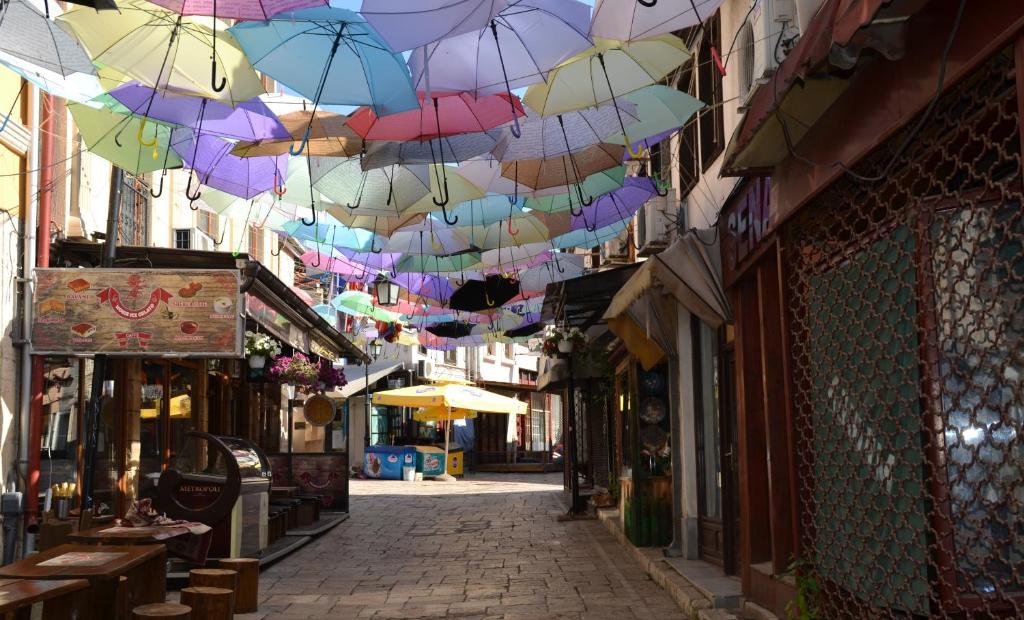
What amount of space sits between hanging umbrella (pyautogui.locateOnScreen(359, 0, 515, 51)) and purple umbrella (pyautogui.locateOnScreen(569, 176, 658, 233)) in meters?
5.87

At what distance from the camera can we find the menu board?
36.5 feet

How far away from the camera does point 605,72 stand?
27.3 feet

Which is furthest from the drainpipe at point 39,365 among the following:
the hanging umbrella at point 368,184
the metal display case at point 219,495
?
the hanging umbrella at point 368,184

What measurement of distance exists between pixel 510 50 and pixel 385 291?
1158 cm

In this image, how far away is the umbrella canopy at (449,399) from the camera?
30.6 m

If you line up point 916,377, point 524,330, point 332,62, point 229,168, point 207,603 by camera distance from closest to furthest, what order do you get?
point 916,377, point 207,603, point 332,62, point 229,168, point 524,330

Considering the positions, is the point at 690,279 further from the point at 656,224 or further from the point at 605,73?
the point at 656,224

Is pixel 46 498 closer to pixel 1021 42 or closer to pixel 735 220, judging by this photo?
pixel 735 220

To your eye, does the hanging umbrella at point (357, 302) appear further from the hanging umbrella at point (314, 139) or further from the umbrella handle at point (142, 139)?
the hanging umbrella at point (314, 139)

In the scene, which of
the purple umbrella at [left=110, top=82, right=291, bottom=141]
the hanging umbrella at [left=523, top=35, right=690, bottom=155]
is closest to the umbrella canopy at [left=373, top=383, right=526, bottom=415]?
the purple umbrella at [left=110, top=82, right=291, bottom=141]

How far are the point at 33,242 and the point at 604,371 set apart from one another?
394 inches

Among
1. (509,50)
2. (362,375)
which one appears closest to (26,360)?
(509,50)

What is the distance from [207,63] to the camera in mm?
8078

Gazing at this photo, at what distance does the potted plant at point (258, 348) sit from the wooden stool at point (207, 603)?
10156 millimetres
